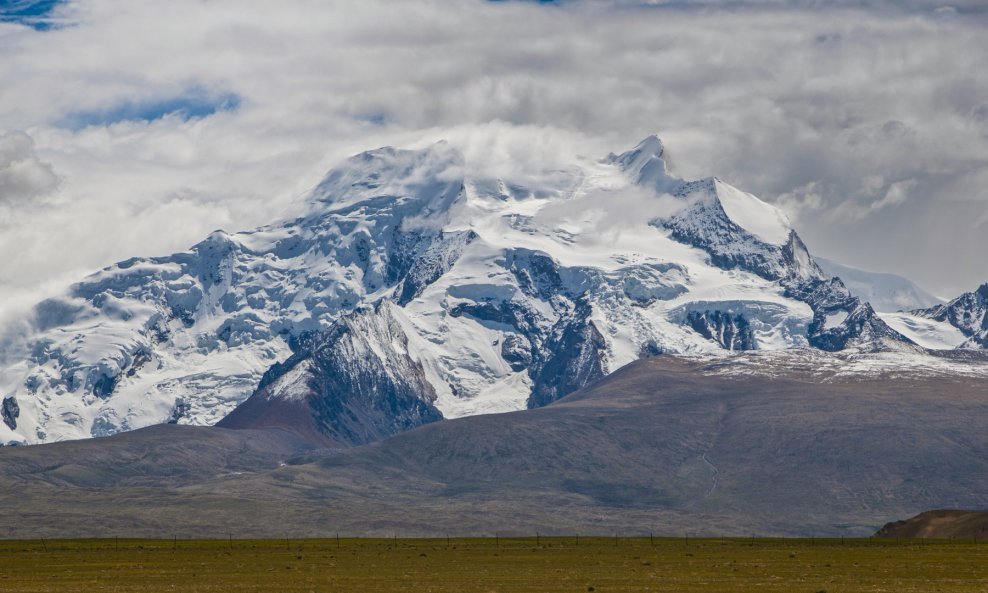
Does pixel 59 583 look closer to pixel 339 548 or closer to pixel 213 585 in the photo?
pixel 213 585

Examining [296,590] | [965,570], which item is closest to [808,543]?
[965,570]

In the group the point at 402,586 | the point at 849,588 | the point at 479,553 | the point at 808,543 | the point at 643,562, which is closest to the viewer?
the point at 849,588

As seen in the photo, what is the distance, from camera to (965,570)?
128 m

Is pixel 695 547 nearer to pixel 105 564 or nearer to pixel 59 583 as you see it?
pixel 105 564

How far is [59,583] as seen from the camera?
417 feet

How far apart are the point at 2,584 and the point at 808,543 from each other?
101118 millimetres

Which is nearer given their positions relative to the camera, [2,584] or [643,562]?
[2,584]

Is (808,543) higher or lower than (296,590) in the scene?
lower

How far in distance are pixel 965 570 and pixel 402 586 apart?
4377cm

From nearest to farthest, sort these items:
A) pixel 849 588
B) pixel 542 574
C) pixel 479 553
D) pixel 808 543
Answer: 1. pixel 849 588
2. pixel 542 574
3. pixel 479 553
4. pixel 808 543

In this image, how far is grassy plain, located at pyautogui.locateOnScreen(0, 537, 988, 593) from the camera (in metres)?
119

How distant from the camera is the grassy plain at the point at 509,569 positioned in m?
119

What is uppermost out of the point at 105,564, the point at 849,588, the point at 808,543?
the point at 849,588

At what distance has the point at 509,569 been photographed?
5492 inches
